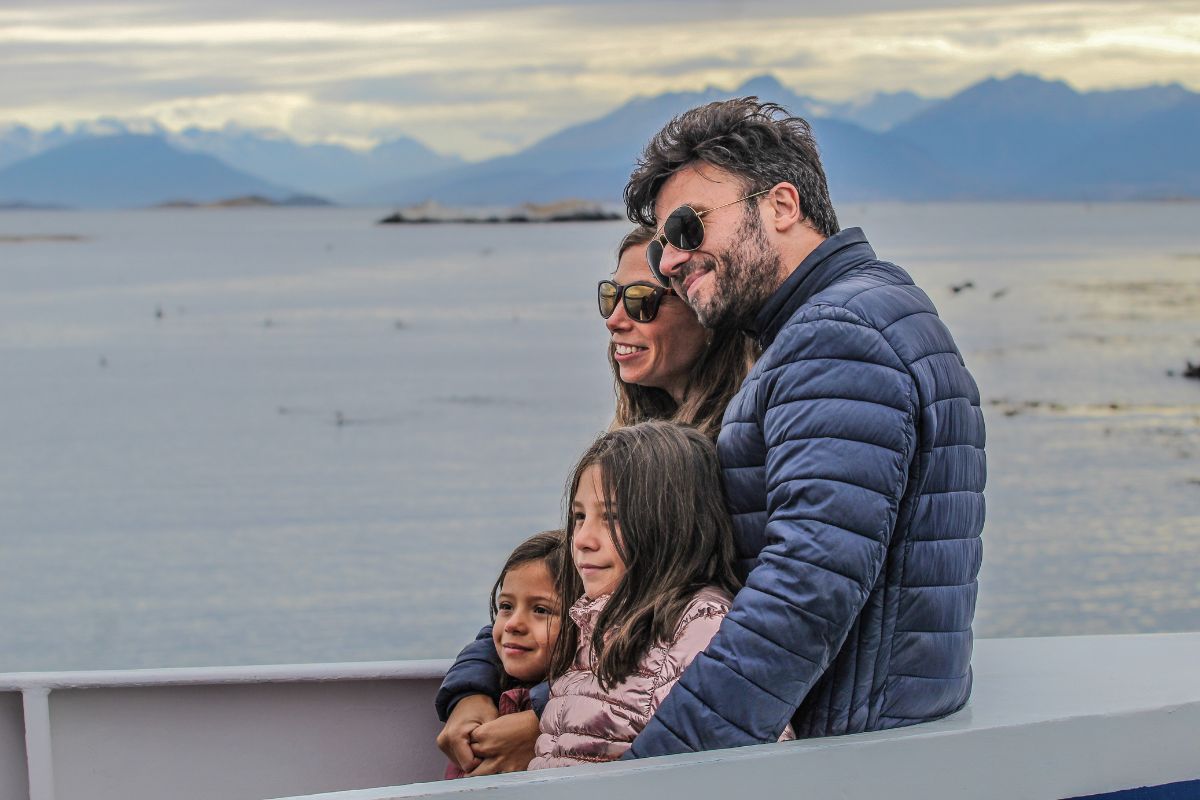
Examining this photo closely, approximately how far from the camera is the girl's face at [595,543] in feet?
7.99

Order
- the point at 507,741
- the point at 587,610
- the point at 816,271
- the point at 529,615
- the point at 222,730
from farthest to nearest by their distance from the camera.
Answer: the point at 222,730
the point at 529,615
the point at 507,741
the point at 587,610
the point at 816,271

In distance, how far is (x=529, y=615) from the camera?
2811mm

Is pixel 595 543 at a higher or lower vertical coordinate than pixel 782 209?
lower

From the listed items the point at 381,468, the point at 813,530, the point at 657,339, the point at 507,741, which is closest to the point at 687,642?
the point at 813,530

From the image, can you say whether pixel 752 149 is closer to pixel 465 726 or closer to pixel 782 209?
pixel 782 209

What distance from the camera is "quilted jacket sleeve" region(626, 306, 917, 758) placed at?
2139 millimetres

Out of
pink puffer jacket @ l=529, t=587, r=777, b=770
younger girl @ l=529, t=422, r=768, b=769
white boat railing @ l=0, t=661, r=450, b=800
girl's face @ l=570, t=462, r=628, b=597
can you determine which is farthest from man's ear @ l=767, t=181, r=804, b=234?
white boat railing @ l=0, t=661, r=450, b=800

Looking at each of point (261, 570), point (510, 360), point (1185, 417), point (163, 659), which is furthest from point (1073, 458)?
point (510, 360)

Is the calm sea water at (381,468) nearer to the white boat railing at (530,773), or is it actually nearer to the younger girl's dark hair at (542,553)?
the white boat railing at (530,773)

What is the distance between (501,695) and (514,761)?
16 centimetres

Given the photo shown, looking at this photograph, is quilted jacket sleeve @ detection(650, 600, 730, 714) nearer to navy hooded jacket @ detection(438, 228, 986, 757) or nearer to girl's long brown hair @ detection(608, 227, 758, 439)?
navy hooded jacket @ detection(438, 228, 986, 757)

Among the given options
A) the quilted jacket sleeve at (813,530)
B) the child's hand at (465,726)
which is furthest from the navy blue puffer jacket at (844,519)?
the child's hand at (465,726)

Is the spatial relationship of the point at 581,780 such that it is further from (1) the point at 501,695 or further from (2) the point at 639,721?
(1) the point at 501,695

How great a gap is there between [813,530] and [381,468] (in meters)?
13.8
